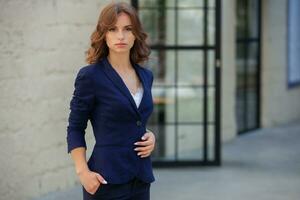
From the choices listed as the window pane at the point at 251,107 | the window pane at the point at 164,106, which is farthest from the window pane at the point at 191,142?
the window pane at the point at 251,107

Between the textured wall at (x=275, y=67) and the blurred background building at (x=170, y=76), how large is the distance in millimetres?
17

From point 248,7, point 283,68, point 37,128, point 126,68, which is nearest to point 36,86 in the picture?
point 37,128

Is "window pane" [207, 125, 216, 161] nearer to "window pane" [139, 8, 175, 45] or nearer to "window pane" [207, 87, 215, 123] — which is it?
"window pane" [207, 87, 215, 123]

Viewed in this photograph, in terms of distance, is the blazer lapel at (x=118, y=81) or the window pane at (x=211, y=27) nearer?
the blazer lapel at (x=118, y=81)

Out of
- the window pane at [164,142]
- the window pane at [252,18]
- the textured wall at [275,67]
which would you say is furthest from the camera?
the textured wall at [275,67]

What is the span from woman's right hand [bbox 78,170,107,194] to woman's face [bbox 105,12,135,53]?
0.61 m

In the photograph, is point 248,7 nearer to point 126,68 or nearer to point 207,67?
point 207,67

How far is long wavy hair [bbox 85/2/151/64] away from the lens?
11.5 ft

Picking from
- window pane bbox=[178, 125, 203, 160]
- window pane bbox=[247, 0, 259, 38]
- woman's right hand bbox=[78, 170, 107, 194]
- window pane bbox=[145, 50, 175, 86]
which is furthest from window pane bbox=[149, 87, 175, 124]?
woman's right hand bbox=[78, 170, 107, 194]

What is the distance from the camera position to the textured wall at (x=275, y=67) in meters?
11.8

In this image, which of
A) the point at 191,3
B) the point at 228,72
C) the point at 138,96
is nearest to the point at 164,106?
the point at 191,3

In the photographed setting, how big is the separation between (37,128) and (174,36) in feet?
8.30

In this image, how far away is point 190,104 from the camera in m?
8.49

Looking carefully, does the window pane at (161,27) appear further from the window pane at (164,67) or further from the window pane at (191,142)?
the window pane at (191,142)
